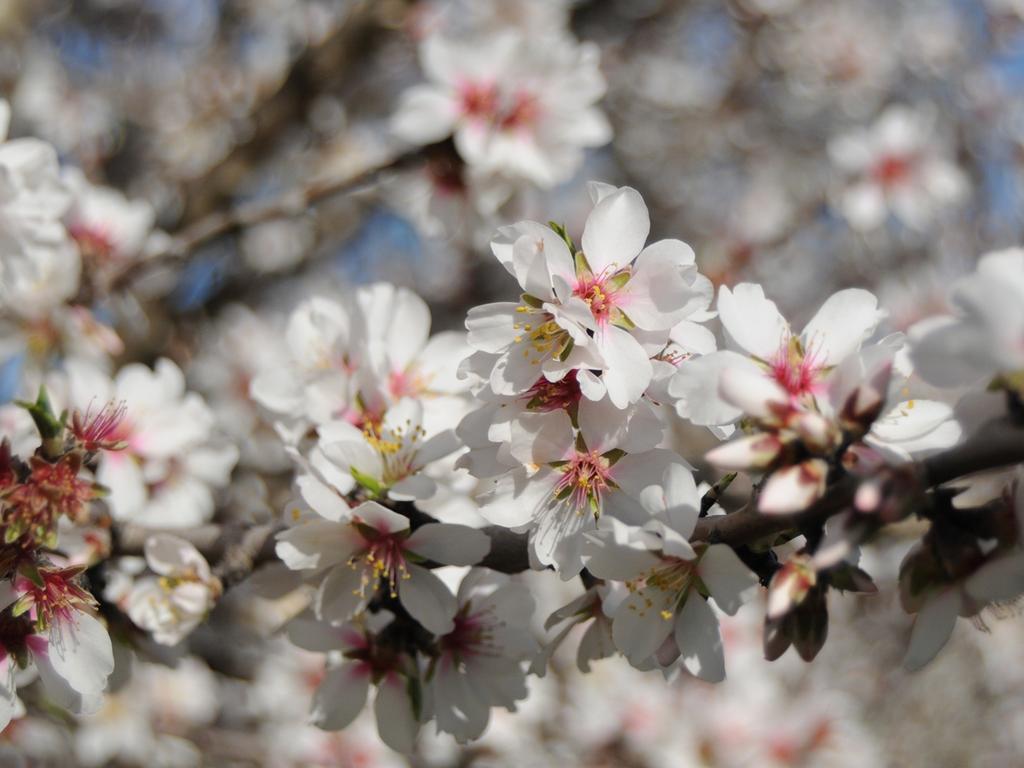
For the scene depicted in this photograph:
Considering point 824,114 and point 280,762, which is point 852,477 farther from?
point 824,114

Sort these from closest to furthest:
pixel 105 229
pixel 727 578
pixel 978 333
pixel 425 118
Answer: pixel 978 333, pixel 727 578, pixel 425 118, pixel 105 229

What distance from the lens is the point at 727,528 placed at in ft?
3.31

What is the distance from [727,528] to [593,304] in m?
0.32

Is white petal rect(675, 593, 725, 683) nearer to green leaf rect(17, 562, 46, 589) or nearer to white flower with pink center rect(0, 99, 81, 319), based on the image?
green leaf rect(17, 562, 46, 589)

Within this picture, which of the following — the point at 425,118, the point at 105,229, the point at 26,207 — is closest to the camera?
the point at 26,207

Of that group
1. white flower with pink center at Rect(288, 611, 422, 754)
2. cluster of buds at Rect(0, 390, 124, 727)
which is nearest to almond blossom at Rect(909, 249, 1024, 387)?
white flower with pink center at Rect(288, 611, 422, 754)

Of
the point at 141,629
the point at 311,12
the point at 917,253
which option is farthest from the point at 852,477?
the point at 311,12

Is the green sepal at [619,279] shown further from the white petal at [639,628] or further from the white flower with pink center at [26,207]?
the white flower with pink center at [26,207]

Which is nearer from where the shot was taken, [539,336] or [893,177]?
[539,336]

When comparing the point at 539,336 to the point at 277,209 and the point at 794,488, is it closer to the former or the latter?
the point at 794,488

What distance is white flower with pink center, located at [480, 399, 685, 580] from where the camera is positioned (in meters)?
1.07

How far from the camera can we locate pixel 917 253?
16.0 feet

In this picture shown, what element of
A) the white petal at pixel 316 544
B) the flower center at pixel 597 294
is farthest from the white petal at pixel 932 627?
the white petal at pixel 316 544

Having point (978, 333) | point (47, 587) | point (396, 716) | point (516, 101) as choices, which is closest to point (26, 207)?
point (47, 587)
